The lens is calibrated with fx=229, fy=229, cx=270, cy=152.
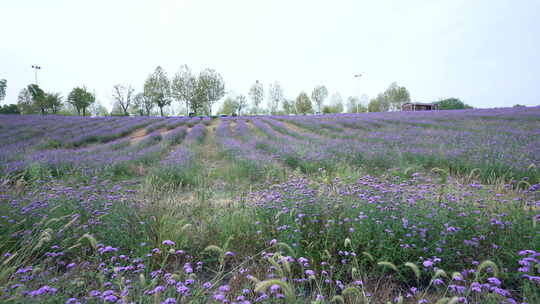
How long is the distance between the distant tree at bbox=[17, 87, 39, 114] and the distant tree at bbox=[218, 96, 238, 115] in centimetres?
4095

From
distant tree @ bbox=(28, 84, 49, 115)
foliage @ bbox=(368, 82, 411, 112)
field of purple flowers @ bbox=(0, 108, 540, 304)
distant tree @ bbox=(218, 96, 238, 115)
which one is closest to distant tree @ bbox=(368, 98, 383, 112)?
foliage @ bbox=(368, 82, 411, 112)

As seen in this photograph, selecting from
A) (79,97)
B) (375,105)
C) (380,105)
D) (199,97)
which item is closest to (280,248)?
(199,97)

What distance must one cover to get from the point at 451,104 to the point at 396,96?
13021mm

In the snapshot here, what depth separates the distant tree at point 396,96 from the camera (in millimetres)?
64125

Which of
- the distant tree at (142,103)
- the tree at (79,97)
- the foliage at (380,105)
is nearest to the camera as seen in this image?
Result: the tree at (79,97)

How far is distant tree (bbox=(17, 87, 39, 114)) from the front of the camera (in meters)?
50.6

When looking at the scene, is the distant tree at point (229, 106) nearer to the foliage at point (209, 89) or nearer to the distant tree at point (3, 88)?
the foliage at point (209, 89)

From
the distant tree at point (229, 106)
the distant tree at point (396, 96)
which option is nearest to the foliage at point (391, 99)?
the distant tree at point (396, 96)

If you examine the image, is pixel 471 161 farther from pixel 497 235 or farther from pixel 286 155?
pixel 286 155

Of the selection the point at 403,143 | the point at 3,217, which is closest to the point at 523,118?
the point at 403,143

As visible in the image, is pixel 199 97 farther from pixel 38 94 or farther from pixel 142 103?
pixel 38 94

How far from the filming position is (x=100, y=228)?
8.63 ft

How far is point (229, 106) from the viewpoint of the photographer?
63625 mm

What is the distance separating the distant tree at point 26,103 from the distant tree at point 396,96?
287 ft
